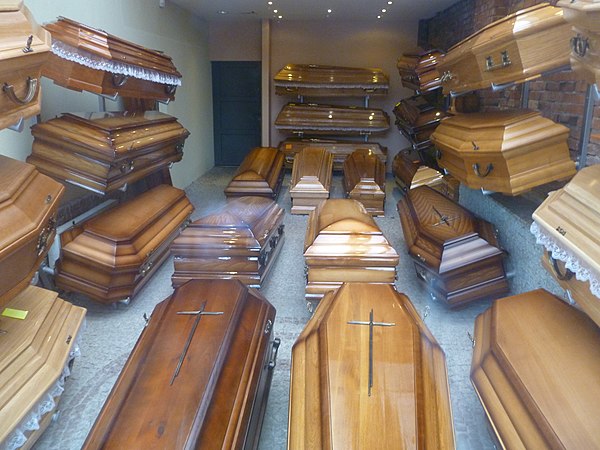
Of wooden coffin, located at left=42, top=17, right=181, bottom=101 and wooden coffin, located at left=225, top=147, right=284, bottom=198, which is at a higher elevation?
wooden coffin, located at left=42, top=17, right=181, bottom=101

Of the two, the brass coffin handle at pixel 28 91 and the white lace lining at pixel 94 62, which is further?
the white lace lining at pixel 94 62

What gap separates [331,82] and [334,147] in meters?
0.95

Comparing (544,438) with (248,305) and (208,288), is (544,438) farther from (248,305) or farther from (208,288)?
(208,288)

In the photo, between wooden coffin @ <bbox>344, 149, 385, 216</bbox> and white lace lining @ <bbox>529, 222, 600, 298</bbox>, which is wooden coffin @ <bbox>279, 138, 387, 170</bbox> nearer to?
wooden coffin @ <bbox>344, 149, 385, 216</bbox>

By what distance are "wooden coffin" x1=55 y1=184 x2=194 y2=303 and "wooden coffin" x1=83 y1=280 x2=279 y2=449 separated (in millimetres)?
968

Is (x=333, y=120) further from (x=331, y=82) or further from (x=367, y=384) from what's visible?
(x=367, y=384)

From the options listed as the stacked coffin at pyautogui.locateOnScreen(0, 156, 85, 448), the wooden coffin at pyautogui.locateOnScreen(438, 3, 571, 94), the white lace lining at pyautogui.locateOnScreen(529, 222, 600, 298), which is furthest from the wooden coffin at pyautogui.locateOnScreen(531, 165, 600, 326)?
the stacked coffin at pyautogui.locateOnScreen(0, 156, 85, 448)

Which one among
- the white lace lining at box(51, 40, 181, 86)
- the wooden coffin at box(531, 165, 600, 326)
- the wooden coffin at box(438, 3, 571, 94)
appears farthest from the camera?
the white lace lining at box(51, 40, 181, 86)

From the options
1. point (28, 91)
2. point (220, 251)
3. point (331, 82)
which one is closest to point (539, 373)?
point (220, 251)

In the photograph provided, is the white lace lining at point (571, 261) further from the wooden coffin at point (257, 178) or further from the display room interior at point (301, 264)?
the wooden coffin at point (257, 178)

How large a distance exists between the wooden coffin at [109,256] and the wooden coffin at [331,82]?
14.2ft

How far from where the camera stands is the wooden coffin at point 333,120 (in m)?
7.00

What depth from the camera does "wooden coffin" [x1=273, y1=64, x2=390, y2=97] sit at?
696 cm

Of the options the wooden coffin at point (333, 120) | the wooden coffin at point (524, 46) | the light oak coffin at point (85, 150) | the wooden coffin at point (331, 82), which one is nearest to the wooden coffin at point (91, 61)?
the light oak coffin at point (85, 150)
